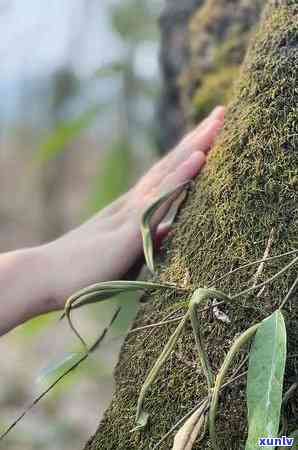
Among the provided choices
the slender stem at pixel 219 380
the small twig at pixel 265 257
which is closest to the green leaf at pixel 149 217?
the small twig at pixel 265 257

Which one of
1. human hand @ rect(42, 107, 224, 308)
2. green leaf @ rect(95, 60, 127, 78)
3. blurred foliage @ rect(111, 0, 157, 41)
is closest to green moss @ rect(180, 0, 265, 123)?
green leaf @ rect(95, 60, 127, 78)

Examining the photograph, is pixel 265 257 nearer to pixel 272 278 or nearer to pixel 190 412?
pixel 272 278

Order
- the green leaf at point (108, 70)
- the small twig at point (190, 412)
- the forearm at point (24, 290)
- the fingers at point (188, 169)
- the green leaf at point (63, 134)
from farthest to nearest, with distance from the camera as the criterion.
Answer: the green leaf at point (108, 70), the green leaf at point (63, 134), the forearm at point (24, 290), the fingers at point (188, 169), the small twig at point (190, 412)

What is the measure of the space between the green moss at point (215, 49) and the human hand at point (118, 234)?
2.60 ft

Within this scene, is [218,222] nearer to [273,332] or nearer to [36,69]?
[273,332]

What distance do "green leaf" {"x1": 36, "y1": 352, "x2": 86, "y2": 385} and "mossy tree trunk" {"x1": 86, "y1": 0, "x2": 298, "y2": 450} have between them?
0.06m

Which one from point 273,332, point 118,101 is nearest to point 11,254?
point 273,332

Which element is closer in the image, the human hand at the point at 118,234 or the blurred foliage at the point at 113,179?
the human hand at the point at 118,234

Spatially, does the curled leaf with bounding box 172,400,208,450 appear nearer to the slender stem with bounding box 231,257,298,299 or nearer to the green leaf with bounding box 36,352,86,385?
the slender stem with bounding box 231,257,298,299

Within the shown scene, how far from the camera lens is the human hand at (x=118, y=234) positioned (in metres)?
1.18

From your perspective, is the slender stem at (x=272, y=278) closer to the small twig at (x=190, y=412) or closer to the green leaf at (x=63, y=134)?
the small twig at (x=190, y=412)

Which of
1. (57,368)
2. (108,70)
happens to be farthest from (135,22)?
(57,368)

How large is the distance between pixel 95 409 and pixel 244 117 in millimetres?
3800

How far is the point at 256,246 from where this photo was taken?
0.88 meters
